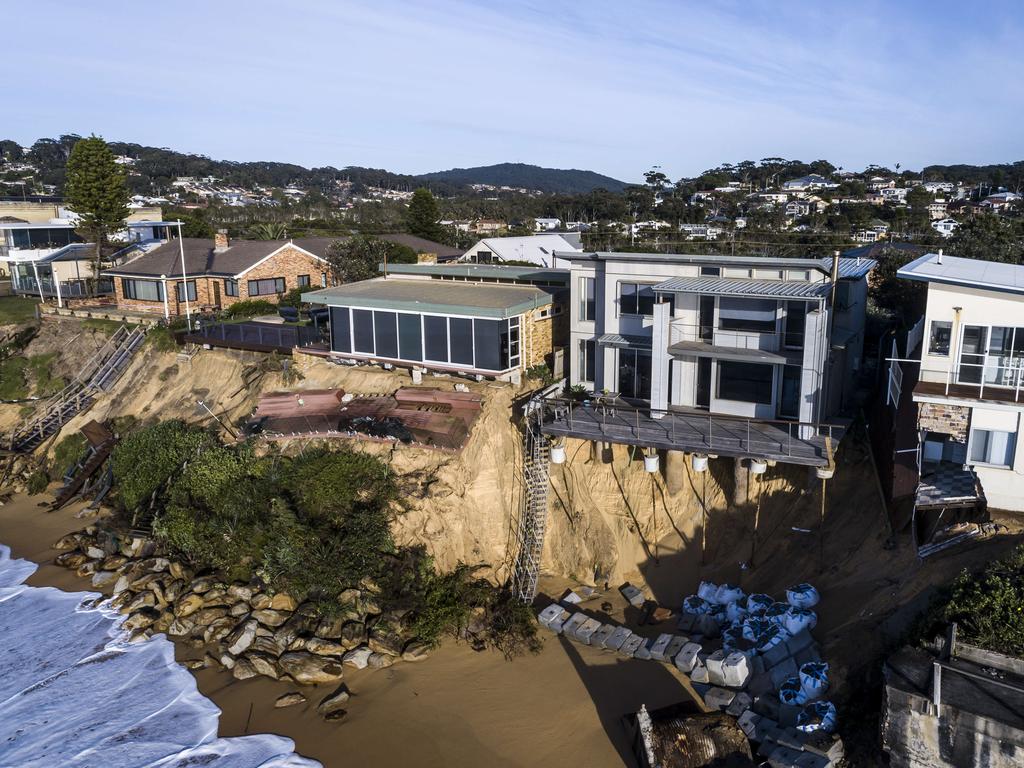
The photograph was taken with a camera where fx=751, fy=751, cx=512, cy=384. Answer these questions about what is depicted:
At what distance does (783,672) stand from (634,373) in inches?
437

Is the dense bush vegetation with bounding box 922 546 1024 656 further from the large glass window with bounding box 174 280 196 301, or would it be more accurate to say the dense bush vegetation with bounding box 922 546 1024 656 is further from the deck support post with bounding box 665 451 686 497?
the large glass window with bounding box 174 280 196 301

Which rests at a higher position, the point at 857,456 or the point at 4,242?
the point at 4,242

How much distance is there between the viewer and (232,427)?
101ft

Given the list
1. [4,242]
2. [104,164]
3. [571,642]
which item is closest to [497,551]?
[571,642]

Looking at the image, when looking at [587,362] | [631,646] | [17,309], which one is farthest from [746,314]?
[17,309]

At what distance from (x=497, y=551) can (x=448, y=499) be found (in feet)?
7.75

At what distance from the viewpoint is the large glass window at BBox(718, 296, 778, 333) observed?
23297 mm

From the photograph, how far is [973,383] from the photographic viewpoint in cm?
2042

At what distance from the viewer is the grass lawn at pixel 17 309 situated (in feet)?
153

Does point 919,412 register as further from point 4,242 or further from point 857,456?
point 4,242

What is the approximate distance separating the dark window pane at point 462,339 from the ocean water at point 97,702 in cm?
1332

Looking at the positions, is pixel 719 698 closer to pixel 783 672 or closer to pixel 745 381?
pixel 783 672

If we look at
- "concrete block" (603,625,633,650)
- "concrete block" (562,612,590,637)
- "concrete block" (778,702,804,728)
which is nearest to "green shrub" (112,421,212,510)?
"concrete block" (562,612,590,637)

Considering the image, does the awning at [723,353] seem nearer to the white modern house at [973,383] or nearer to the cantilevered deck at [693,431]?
the cantilevered deck at [693,431]
